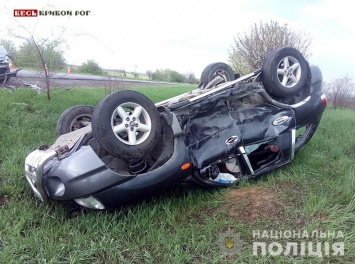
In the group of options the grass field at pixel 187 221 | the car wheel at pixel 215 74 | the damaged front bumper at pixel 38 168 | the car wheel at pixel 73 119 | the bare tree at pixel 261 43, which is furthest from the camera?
the bare tree at pixel 261 43

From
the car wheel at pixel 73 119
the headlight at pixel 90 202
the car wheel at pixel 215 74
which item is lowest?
the headlight at pixel 90 202

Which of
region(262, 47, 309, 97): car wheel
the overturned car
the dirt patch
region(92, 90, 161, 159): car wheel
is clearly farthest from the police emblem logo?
region(262, 47, 309, 97): car wheel

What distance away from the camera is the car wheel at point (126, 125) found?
2955mm

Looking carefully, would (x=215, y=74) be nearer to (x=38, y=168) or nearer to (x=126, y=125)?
(x=126, y=125)

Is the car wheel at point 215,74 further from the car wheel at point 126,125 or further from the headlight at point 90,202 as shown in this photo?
the headlight at point 90,202

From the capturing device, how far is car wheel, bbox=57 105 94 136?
13.5ft

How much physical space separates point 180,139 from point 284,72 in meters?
1.70

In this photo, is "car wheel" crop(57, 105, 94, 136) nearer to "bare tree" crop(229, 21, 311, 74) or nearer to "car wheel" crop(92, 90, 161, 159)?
"car wheel" crop(92, 90, 161, 159)

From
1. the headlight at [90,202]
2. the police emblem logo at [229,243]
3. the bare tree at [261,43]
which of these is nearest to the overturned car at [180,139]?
the headlight at [90,202]

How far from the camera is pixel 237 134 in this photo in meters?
3.62

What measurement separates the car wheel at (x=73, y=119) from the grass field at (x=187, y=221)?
2.27 feet

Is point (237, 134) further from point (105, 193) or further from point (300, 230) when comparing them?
point (105, 193)

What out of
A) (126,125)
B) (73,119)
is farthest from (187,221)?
(73,119)

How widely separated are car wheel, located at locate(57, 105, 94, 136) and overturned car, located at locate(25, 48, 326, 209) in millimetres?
12
